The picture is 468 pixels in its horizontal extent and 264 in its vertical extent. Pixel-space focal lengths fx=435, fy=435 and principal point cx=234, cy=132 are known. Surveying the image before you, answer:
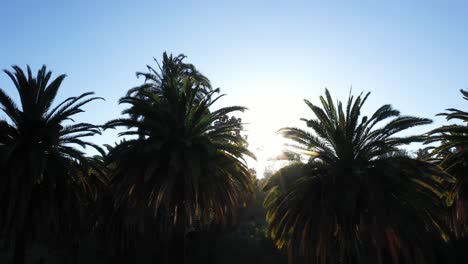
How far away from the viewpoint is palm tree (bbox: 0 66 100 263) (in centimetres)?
2106

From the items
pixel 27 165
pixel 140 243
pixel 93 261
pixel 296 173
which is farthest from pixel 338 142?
pixel 93 261

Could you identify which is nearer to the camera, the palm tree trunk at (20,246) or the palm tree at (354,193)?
the palm tree at (354,193)

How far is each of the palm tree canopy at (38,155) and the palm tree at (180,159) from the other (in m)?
2.56

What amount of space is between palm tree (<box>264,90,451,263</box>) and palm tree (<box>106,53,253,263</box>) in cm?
266

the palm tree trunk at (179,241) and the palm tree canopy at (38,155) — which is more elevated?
the palm tree canopy at (38,155)

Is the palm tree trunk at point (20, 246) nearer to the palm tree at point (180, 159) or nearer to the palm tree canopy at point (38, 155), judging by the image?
the palm tree canopy at point (38, 155)

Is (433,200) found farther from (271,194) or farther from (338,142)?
(271,194)

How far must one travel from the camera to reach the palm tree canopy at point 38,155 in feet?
68.8

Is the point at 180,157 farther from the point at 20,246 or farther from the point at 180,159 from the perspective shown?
the point at 20,246

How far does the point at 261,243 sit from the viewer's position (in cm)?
3481

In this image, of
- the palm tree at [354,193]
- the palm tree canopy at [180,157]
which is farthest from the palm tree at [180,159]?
the palm tree at [354,193]

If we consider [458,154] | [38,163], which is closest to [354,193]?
[458,154]

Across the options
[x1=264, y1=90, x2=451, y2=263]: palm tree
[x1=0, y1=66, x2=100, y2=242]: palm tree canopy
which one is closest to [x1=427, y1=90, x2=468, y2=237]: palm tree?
[x1=264, y1=90, x2=451, y2=263]: palm tree

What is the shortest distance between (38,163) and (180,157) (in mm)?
6709
